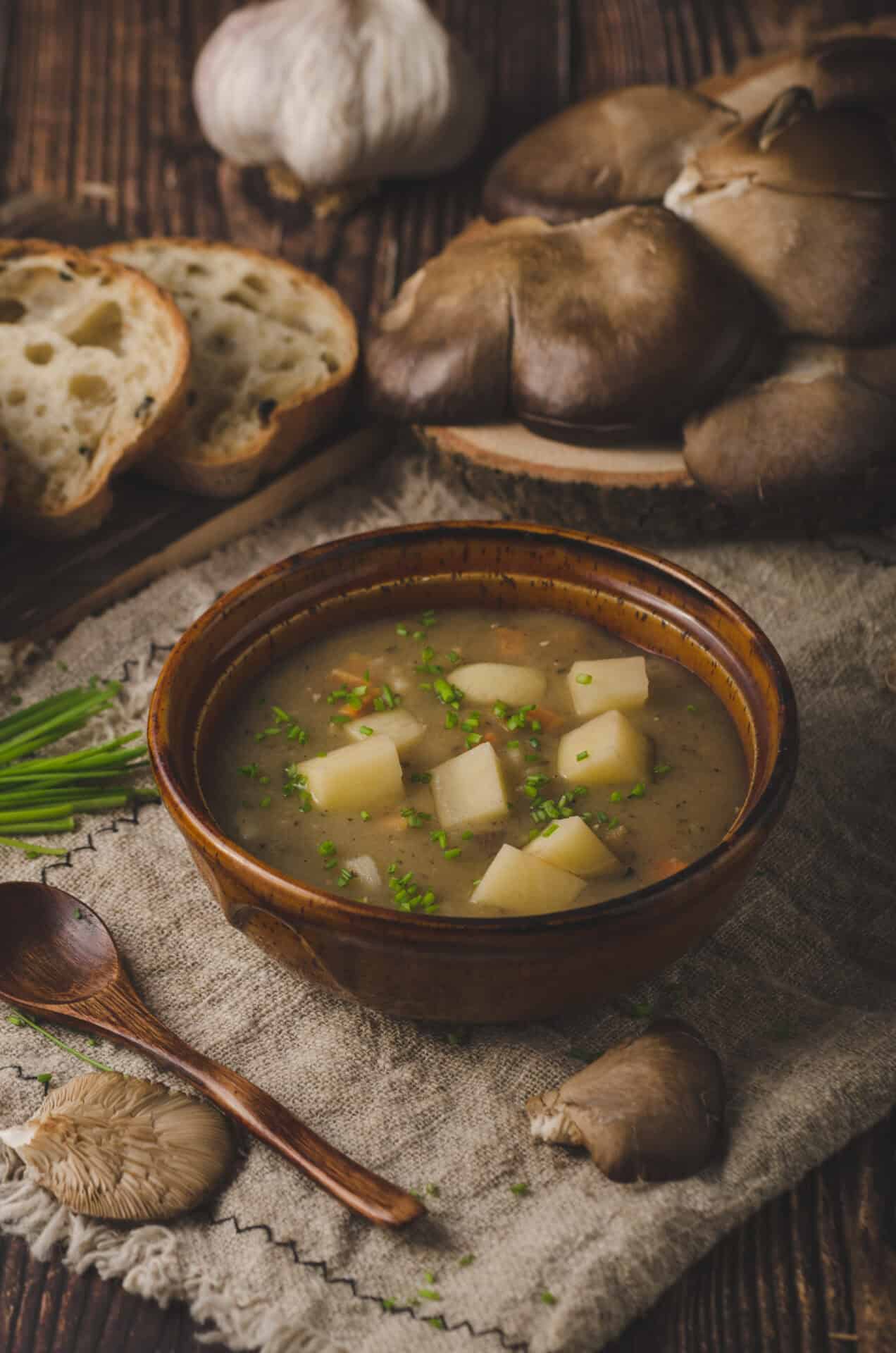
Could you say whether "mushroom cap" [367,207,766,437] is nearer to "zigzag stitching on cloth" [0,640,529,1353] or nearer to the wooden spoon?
the wooden spoon

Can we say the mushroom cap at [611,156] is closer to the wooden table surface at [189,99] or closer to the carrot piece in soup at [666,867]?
the wooden table surface at [189,99]

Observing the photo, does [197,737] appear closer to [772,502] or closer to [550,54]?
[772,502]

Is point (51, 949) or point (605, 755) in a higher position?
point (605, 755)

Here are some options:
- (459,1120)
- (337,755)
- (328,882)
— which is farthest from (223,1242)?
(337,755)

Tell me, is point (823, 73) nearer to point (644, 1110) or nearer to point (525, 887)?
point (525, 887)

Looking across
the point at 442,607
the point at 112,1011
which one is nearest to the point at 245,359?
the point at 442,607
